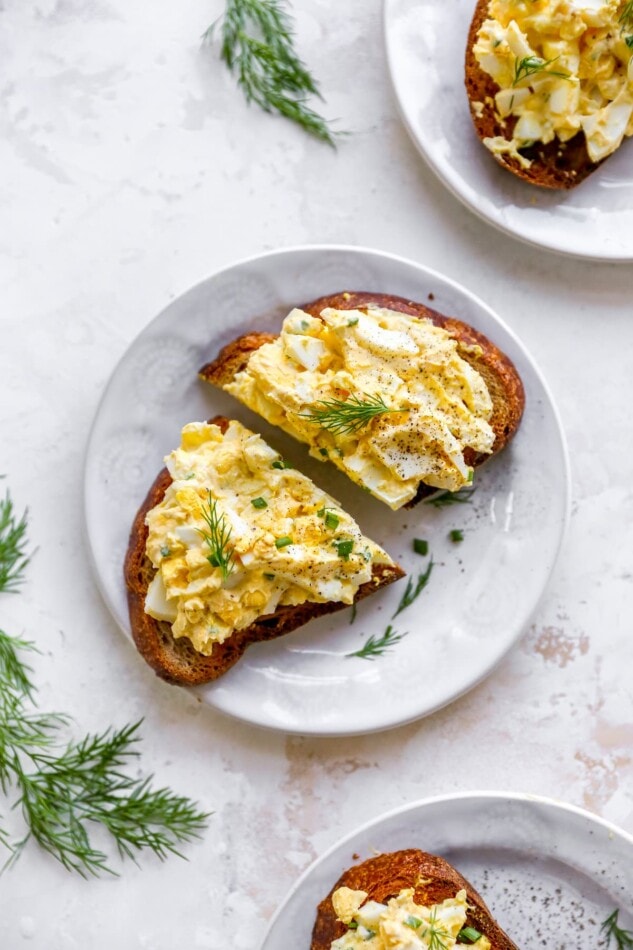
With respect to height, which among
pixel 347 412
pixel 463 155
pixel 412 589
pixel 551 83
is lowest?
pixel 412 589

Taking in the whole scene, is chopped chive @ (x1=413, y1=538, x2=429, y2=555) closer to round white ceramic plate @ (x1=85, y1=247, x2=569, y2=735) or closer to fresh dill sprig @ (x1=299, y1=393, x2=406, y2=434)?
round white ceramic plate @ (x1=85, y1=247, x2=569, y2=735)

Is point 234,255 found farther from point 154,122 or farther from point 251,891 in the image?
point 251,891

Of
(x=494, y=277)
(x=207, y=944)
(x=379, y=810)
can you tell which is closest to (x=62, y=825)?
(x=207, y=944)

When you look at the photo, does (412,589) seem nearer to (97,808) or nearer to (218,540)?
(218,540)

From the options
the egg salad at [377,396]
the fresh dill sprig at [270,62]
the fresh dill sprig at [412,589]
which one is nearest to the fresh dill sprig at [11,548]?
the egg salad at [377,396]

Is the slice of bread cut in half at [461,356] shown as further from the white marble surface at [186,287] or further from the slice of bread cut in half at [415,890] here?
the slice of bread cut in half at [415,890]

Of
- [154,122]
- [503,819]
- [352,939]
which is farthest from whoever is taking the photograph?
[154,122]

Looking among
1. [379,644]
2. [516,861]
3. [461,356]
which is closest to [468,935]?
[516,861]
